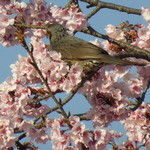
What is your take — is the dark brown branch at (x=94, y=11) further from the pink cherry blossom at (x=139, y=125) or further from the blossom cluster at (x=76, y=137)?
the blossom cluster at (x=76, y=137)

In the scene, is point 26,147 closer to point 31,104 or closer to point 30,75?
point 31,104

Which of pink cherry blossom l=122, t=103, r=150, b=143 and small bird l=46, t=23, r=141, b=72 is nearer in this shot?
small bird l=46, t=23, r=141, b=72

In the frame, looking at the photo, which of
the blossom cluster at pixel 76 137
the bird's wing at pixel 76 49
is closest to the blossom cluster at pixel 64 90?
the blossom cluster at pixel 76 137

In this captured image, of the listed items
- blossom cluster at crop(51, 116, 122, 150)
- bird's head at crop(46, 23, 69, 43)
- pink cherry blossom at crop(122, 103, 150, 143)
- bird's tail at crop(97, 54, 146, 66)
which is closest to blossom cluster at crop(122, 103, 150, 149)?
pink cherry blossom at crop(122, 103, 150, 143)

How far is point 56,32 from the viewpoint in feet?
34.3

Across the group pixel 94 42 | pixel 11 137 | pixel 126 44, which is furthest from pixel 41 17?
pixel 11 137

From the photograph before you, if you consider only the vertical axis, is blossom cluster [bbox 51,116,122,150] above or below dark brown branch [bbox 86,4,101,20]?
below

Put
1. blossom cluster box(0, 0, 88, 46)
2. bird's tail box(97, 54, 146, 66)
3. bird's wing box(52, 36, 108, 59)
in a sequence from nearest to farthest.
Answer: bird's tail box(97, 54, 146, 66)
blossom cluster box(0, 0, 88, 46)
bird's wing box(52, 36, 108, 59)

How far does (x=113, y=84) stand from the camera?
7785 millimetres

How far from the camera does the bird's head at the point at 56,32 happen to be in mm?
10016

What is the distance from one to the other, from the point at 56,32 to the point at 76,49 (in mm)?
1091

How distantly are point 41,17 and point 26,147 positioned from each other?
2977mm

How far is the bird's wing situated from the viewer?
28.7 ft

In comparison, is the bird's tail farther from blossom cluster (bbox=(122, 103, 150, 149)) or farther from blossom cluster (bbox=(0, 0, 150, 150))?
blossom cluster (bbox=(122, 103, 150, 149))
